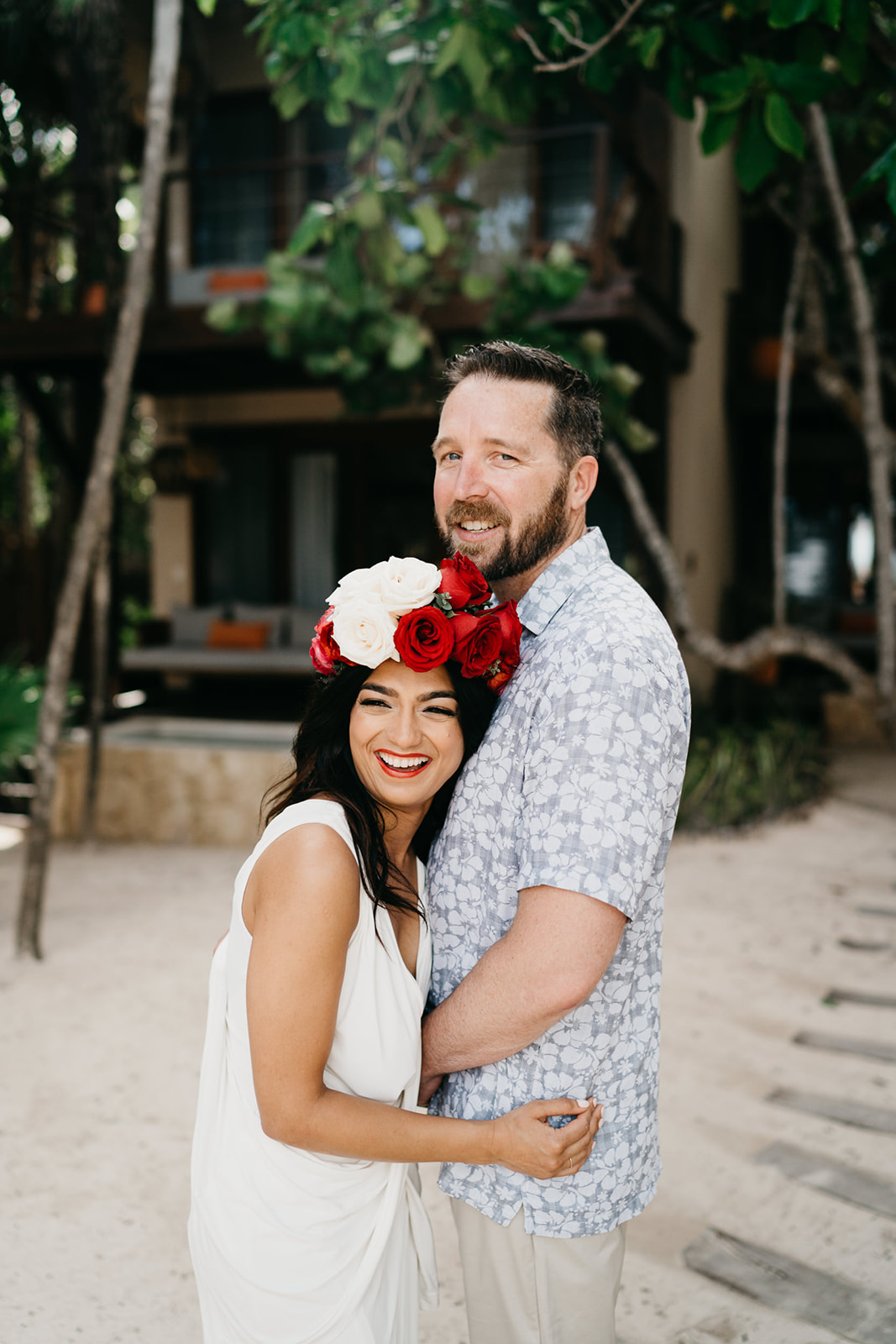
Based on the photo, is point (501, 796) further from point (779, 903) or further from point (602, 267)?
point (602, 267)

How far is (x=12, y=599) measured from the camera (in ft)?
31.9

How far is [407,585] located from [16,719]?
4587 millimetres

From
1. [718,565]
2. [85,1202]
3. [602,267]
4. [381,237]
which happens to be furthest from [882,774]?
[85,1202]

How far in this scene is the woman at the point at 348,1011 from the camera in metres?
1.38

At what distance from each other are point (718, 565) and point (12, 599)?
6799mm

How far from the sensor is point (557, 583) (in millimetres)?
1609

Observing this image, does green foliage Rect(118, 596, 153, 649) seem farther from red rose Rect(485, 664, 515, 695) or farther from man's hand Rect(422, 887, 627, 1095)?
man's hand Rect(422, 887, 627, 1095)

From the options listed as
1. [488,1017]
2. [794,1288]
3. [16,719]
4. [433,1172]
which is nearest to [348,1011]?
[488,1017]

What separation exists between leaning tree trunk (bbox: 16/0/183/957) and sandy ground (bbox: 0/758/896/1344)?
1.53ft

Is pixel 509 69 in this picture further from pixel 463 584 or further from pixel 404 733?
pixel 404 733

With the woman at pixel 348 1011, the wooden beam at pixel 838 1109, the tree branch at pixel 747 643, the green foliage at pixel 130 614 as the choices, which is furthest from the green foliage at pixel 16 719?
the green foliage at pixel 130 614

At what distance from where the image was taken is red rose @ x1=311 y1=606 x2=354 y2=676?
61.4 inches

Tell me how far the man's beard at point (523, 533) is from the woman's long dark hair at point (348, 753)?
0.20 meters

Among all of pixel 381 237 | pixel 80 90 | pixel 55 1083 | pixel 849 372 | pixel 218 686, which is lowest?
pixel 55 1083
